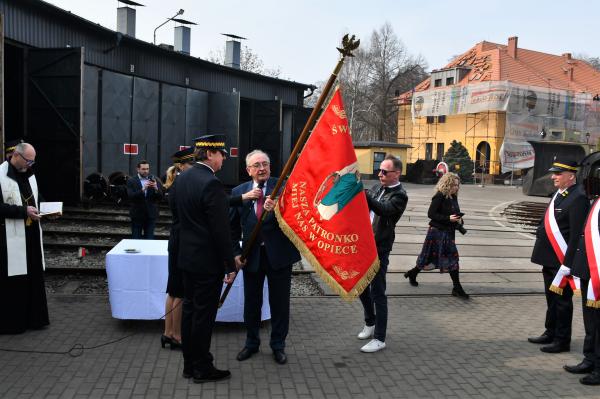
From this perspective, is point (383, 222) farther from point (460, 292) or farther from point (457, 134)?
point (457, 134)

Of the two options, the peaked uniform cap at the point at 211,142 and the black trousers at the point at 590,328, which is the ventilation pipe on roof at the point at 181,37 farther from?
the black trousers at the point at 590,328

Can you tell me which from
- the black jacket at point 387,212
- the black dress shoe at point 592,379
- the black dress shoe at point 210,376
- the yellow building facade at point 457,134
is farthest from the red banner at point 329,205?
the yellow building facade at point 457,134

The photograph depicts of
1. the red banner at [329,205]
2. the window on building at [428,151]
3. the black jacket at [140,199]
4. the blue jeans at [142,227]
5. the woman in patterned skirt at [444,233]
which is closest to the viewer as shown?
the red banner at [329,205]

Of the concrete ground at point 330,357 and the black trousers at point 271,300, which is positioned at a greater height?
the black trousers at point 271,300

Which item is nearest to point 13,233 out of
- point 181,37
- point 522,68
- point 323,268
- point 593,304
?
point 323,268

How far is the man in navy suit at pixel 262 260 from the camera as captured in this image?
533 centimetres

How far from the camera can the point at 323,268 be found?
17.1ft

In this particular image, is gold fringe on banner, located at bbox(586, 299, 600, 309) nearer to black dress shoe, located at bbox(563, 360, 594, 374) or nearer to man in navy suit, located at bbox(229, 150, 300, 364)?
black dress shoe, located at bbox(563, 360, 594, 374)

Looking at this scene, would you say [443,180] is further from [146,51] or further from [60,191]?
[146,51]

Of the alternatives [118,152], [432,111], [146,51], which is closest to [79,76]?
[118,152]

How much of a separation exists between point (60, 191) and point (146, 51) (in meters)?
8.19

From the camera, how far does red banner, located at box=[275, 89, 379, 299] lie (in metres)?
5.16

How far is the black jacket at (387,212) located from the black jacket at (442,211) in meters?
2.52

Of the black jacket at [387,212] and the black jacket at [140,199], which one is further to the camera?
the black jacket at [140,199]
